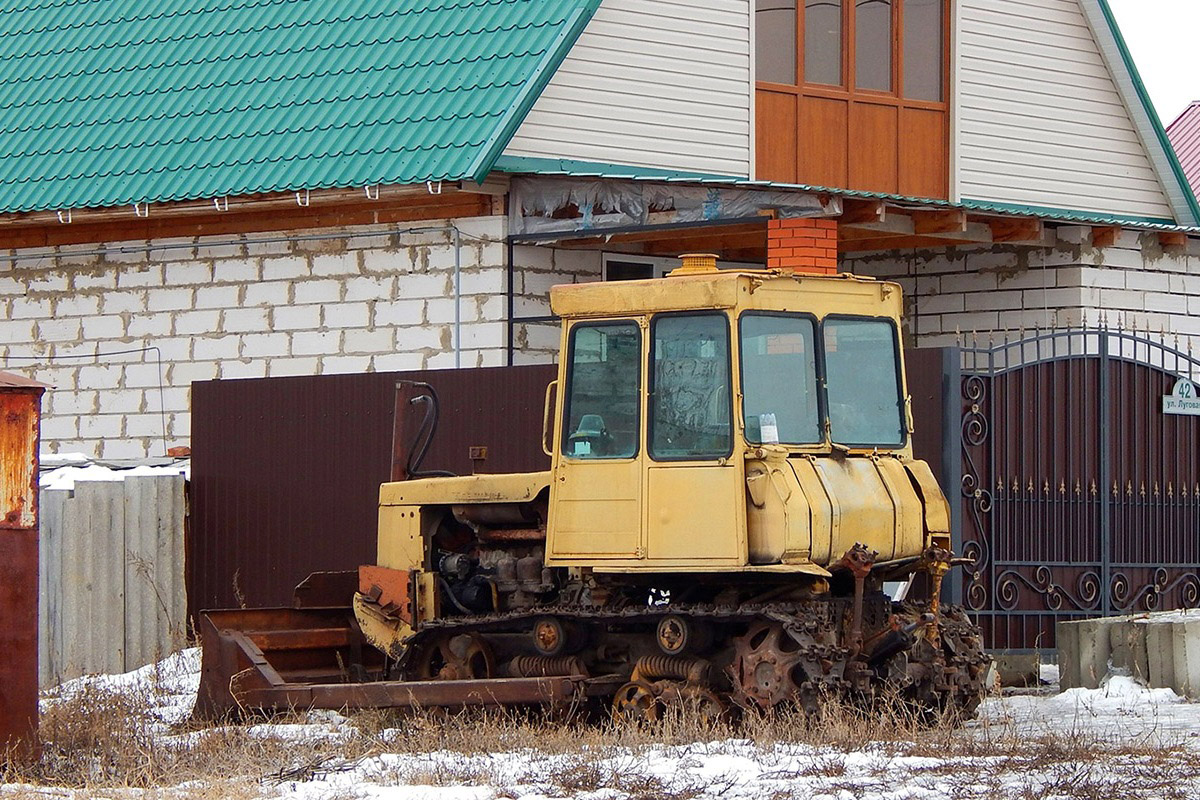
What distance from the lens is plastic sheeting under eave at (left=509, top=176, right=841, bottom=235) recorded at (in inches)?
597

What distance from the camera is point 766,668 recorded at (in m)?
10.1

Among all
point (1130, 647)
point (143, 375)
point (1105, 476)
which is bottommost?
point (1130, 647)

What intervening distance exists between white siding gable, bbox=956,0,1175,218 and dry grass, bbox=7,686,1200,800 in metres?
10.2

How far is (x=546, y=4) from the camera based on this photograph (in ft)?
56.7

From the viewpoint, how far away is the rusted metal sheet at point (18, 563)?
388 inches

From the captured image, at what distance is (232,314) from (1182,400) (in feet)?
26.3

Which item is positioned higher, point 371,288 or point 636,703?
point 371,288

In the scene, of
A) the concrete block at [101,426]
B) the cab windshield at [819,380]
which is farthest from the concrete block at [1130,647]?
the concrete block at [101,426]

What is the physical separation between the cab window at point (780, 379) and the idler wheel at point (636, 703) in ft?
4.58

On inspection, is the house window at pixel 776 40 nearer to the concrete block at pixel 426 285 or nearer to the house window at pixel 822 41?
the house window at pixel 822 41

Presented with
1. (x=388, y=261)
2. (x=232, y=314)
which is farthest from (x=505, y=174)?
(x=232, y=314)

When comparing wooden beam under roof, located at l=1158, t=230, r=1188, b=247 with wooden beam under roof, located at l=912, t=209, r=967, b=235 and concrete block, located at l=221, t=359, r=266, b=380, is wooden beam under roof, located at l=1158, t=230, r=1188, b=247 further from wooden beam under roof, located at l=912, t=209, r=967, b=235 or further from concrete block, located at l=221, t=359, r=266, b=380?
concrete block, located at l=221, t=359, r=266, b=380

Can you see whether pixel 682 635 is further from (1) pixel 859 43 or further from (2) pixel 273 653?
(1) pixel 859 43

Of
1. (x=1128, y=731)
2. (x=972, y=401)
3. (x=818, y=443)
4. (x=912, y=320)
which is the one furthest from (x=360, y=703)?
(x=912, y=320)
